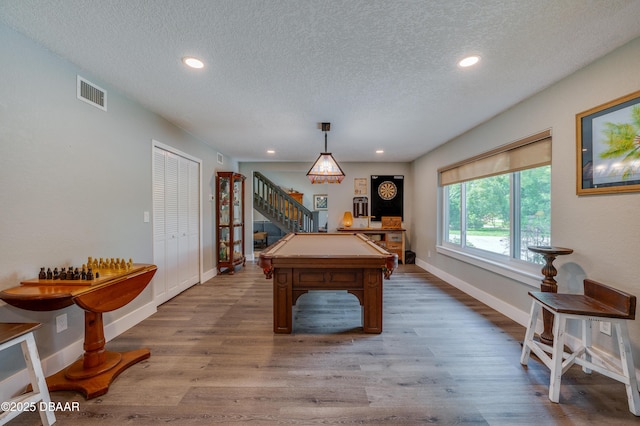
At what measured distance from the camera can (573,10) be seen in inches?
58.6

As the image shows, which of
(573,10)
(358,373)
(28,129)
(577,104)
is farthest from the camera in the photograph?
(577,104)

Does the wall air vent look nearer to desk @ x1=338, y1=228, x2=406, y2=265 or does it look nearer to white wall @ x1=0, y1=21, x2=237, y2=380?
white wall @ x1=0, y1=21, x2=237, y2=380

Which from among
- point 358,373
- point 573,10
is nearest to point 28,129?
point 358,373

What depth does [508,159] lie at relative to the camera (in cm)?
303

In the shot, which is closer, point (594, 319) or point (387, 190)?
point (594, 319)

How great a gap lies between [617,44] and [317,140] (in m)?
3.27

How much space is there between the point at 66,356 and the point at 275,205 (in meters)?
5.45

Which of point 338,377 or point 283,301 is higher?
point 283,301

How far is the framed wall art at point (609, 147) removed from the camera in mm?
1778

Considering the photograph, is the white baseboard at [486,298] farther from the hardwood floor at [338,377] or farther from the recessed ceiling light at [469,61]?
the recessed ceiling light at [469,61]

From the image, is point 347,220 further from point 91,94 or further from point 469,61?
point 91,94

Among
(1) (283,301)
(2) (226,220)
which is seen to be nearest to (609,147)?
(1) (283,301)

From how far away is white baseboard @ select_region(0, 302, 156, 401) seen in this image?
1.65 metres

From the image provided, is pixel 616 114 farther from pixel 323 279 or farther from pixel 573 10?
pixel 323 279
